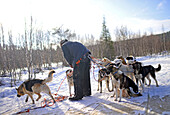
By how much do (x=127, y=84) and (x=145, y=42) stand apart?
137ft

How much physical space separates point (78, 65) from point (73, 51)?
0.64 meters

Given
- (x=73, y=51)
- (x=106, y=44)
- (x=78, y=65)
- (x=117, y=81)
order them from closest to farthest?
(x=117, y=81) < (x=78, y=65) < (x=73, y=51) < (x=106, y=44)

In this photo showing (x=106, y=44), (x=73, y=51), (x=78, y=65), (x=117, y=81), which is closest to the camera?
(x=117, y=81)

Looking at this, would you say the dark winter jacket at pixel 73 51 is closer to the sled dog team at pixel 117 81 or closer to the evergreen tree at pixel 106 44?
the sled dog team at pixel 117 81

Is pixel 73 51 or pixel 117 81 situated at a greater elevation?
pixel 73 51

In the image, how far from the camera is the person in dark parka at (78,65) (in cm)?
462

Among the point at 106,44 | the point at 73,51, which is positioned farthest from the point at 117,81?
the point at 106,44

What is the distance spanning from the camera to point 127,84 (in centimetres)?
427

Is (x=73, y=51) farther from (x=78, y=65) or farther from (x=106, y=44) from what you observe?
(x=106, y=44)

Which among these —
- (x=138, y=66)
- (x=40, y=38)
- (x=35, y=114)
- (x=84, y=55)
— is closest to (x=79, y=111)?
(x=35, y=114)

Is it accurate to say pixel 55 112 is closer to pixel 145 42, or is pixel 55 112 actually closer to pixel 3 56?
pixel 3 56

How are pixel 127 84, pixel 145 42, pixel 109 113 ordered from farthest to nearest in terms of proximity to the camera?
pixel 145 42 → pixel 127 84 → pixel 109 113

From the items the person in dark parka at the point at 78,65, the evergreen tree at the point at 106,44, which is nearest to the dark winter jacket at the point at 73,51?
the person in dark parka at the point at 78,65

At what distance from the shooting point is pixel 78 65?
471cm
